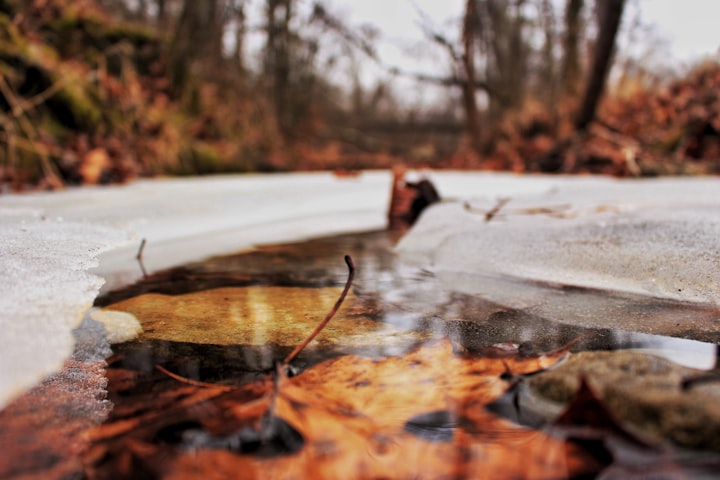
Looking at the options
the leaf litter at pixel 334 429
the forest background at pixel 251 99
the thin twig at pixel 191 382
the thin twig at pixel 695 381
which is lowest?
the thin twig at pixel 191 382

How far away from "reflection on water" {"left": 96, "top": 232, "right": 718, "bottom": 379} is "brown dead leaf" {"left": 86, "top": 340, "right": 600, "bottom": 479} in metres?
0.12

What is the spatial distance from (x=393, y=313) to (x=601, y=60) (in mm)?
6938

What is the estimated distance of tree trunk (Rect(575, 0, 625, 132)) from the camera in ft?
20.4

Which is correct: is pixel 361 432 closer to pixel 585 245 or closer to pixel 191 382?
pixel 191 382

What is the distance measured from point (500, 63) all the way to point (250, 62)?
6.89 m

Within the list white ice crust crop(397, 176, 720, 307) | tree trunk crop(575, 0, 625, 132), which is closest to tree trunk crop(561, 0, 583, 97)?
tree trunk crop(575, 0, 625, 132)

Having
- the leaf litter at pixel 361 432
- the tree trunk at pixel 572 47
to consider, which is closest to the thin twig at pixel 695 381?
the leaf litter at pixel 361 432

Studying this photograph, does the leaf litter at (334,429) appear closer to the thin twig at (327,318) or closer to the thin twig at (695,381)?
Answer: the thin twig at (327,318)

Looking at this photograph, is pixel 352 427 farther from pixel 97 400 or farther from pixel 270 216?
pixel 270 216

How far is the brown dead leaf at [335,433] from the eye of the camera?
0.53 meters

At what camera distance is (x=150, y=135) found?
5488 mm

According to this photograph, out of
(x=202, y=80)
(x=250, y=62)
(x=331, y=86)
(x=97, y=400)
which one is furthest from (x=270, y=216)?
(x=331, y=86)

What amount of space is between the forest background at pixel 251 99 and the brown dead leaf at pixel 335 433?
332 cm

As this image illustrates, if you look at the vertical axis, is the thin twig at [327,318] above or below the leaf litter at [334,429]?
above
